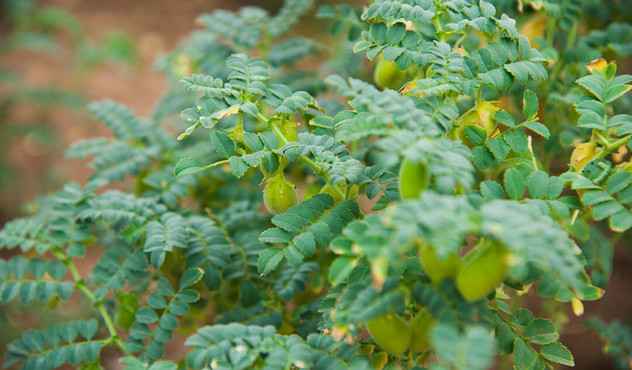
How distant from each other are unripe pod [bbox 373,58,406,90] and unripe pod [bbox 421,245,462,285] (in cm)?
48

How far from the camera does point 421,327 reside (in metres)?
0.71

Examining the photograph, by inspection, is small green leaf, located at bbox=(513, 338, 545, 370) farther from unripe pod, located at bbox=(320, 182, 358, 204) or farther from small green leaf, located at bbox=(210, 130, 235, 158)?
small green leaf, located at bbox=(210, 130, 235, 158)

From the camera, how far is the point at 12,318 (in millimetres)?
1577

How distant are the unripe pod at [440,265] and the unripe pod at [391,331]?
0.27ft

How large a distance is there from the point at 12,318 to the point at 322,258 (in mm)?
1040

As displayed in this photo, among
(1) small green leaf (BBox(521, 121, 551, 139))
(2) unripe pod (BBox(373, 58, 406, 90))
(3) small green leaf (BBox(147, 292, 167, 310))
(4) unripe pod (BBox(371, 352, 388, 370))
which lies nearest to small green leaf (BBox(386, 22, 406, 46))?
(2) unripe pod (BBox(373, 58, 406, 90))

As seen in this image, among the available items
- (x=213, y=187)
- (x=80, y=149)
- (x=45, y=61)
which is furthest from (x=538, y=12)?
(x=45, y=61)

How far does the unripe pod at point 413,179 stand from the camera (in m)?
0.64

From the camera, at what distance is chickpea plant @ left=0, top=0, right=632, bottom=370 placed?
2.02ft

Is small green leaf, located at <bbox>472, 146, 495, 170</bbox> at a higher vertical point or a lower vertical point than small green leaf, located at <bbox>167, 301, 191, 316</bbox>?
higher

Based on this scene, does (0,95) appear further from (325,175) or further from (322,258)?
(325,175)

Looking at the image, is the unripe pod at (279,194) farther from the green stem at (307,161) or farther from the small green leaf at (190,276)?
the small green leaf at (190,276)

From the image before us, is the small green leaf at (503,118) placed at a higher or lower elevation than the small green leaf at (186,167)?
lower

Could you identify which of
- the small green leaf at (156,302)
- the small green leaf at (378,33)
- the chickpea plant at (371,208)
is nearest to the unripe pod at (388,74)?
the chickpea plant at (371,208)
